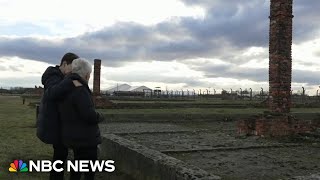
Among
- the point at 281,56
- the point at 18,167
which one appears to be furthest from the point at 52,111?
the point at 281,56

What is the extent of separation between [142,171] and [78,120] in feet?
8.45

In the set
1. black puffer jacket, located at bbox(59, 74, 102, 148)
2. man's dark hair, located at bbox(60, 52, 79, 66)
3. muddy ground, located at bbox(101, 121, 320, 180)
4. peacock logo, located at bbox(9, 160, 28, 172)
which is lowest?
peacock logo, located at bbox(9, 160, 28, 172)

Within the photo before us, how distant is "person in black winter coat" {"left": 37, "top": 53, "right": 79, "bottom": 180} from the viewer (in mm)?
4449

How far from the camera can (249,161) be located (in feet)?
24.5

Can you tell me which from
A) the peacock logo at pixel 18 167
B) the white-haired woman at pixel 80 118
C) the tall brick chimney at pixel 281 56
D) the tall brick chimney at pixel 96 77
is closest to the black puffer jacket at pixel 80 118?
the white-haired woman at pixel 80 118

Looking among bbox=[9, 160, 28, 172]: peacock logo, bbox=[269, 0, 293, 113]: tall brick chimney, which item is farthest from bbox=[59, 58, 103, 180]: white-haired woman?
bbox=[269, 0, 293, 113]: tall brick chimney

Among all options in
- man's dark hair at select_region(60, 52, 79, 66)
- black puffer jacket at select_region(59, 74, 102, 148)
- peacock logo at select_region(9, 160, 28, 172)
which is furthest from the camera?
peacock logo at select_region(9, 160, 28, 172)

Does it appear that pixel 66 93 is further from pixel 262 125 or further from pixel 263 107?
pixel 263 107

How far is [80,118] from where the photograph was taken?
14.3 ft

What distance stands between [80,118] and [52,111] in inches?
18.1

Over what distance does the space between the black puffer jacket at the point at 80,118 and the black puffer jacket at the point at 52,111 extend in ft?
0.31

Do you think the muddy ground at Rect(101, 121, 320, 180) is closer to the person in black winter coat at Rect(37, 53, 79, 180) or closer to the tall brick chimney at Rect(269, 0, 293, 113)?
the tall brick chimney at Rect(269, 0, 293, 113)

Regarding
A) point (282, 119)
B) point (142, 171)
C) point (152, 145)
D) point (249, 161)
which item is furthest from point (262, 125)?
point (142, 171)

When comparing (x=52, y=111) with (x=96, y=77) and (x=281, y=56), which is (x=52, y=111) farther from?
(x=96, y=77)
